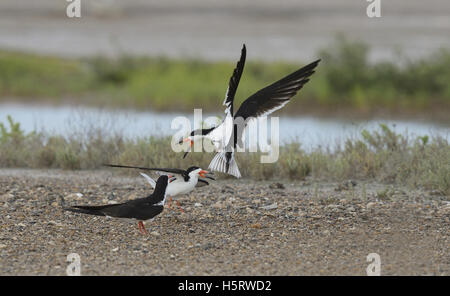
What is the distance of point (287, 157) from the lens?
31.2ft

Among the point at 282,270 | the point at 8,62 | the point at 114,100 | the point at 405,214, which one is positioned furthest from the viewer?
the point at 8,62

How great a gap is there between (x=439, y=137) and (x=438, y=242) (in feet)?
11.5

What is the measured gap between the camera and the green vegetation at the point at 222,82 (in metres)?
19.2

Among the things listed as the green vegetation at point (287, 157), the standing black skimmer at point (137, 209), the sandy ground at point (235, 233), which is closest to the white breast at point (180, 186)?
the standing black skimmer at point (137, 209)

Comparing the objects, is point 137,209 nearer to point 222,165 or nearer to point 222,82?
point 222,165

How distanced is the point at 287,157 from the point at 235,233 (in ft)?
10.4

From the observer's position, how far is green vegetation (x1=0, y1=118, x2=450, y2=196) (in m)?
9.02

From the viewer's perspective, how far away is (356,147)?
32.3ft

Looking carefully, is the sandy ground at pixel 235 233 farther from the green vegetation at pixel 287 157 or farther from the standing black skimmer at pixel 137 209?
the green vegetation at pixel 287 157

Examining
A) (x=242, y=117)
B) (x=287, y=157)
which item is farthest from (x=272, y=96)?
(x=287, y=157)

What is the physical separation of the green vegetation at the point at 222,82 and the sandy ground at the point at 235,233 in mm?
10951

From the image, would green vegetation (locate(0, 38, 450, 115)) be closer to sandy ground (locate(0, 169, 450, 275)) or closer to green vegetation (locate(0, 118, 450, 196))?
green vegetation (locate(0, 118, 450, 196))
